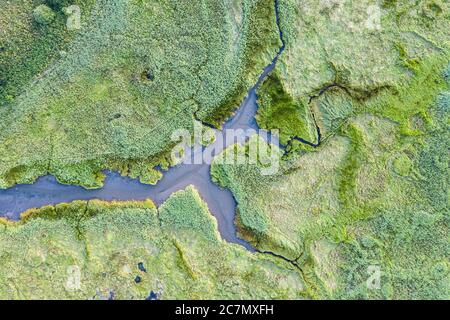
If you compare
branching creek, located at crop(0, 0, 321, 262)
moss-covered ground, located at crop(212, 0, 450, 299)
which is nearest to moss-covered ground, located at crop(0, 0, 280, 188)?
branching creek, located at crop(0, 0, 321, 262)

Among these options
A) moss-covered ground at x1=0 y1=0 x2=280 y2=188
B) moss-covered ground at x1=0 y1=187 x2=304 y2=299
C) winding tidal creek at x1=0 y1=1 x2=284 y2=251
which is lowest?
moss-covered ground at x1=0 y1=187 x2=304 y2=299

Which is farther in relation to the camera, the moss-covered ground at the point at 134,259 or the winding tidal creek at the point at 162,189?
the winding tidal creek at the point at 162,189

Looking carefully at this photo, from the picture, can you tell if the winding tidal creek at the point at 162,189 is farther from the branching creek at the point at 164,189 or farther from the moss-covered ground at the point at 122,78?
the moss-covered ground at the point at 122,78

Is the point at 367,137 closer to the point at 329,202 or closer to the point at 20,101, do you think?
the point at 329,202

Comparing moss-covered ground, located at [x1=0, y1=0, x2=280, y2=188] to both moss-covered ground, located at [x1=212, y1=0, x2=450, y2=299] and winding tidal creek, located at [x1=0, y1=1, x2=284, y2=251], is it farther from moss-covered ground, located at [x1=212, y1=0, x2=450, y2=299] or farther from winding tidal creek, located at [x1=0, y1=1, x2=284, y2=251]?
moss-covered ground, located at [x1=212, y1=0, x2=450, y2=299]

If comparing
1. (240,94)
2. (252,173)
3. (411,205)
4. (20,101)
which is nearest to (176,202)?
(252,173)

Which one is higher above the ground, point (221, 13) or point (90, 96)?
point (221, 13)

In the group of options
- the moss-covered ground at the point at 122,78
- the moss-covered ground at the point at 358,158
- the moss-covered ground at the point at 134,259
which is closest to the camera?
the moss-covered ground at the point at 358,158

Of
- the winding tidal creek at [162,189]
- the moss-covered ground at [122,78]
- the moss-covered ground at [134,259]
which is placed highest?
the moss-covered ground at [122,78]

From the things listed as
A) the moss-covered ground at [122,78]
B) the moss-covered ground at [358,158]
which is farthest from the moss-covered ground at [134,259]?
the moss-covered ground at [122,78]

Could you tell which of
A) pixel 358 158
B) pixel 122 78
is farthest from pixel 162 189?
pixel 358 158

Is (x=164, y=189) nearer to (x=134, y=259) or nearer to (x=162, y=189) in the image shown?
(x=162, y=189)
